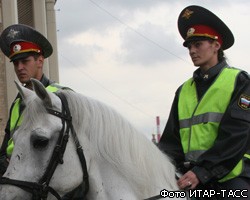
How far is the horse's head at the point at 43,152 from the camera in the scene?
144 inches

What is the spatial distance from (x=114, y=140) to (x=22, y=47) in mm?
1963

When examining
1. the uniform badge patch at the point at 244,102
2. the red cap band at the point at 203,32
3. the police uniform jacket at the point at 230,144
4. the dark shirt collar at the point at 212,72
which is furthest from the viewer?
the red cap band at the point at 203,32

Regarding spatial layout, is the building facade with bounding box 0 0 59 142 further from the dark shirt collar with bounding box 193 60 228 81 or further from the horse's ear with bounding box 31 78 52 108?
the horse's ear with bounding box 31 78 52 108

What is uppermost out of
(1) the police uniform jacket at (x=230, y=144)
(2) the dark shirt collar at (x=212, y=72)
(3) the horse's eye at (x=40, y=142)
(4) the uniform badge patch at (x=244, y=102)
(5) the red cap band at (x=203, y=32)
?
(5) the red cap band at (x=203, y=32)

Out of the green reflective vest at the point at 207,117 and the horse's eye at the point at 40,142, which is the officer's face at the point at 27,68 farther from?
the horse's eye at the point at 40,142

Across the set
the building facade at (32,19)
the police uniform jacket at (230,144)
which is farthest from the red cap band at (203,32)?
the building facade at (32,19)

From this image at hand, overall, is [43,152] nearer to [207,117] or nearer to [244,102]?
[207,117]

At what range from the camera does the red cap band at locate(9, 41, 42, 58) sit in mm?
5441

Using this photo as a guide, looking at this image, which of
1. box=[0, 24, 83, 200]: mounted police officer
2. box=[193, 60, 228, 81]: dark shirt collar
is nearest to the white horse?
box=[193, 60, 228, 81]: dark shirt collar

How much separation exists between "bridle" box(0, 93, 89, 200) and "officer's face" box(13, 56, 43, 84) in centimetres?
159

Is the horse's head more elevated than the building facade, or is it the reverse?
the horse's head

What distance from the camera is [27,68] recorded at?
543cm

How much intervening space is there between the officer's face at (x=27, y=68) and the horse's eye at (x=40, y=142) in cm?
182

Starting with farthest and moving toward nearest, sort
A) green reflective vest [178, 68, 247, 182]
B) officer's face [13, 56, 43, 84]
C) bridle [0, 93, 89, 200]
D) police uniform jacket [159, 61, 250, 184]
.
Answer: officer's face [13, 56, 43, 84], green reflective vest [178, 68, 247, 182], police uniform jacket [159, 61, 250, 184], bridle [0, 93, 89, 200]
